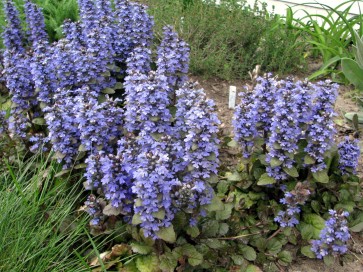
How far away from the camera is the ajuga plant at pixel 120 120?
8.04 ft

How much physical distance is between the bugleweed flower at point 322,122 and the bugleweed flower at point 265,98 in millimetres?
257

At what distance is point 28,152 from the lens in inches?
141

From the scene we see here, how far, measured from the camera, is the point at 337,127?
405cm

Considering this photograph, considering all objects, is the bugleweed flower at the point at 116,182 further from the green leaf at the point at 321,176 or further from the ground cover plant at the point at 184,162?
the green leaf at the point at 321,176

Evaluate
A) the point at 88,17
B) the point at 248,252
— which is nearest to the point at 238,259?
the point at 248,252

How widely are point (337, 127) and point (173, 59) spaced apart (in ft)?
5.49

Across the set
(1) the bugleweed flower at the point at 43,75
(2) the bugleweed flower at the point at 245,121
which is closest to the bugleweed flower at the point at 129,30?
(1) the bugleweed flower at the point at 43,75

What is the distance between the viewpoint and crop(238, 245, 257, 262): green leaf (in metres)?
2.82

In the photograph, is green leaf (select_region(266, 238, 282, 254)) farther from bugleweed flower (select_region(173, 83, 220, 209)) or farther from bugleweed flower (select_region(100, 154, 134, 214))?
bugleweed flower (select_region(100, 154, 134, 214))

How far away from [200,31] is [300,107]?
2.21 meters

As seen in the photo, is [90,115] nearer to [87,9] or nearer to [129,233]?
[129,233]

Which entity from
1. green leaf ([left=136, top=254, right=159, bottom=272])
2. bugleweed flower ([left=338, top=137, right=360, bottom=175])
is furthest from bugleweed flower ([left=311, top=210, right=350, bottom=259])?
green leaf ([left=136, top=254, right=159, bottom=272])

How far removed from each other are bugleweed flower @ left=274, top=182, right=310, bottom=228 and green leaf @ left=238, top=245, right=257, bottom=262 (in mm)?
246

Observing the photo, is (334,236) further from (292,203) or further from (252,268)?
(252,268)
